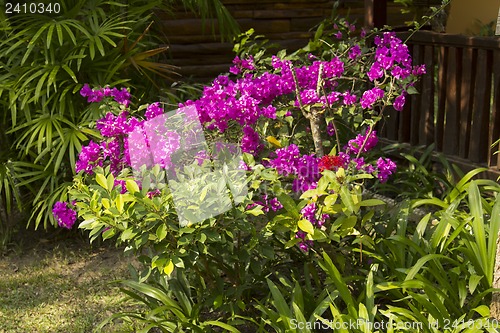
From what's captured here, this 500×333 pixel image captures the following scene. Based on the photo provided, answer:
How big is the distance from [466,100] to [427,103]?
15.7 inches

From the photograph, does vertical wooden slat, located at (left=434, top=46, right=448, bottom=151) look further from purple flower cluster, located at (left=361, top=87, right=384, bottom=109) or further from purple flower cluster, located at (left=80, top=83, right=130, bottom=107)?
purple flower cluster, located at (left=80, top=83, right=130, bottom=107)

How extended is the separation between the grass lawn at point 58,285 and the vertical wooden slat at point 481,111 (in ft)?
8.40

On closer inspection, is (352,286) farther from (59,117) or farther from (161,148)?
(59,117)

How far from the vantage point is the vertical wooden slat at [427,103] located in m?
6.12

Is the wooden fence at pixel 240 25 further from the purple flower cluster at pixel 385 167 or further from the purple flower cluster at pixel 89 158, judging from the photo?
the purple flower cluster at pixel 385 167

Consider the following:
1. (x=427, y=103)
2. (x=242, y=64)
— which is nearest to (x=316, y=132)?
(x=242, y=64)

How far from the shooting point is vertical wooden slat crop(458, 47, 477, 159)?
228 inches

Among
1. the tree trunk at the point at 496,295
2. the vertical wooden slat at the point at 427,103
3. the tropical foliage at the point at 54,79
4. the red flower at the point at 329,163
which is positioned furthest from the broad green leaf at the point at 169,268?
the vertical wooden slat at the point at 427,103

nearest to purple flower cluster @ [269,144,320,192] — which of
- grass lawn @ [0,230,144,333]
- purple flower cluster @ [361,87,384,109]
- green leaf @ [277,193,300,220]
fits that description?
green leaf @ [277,193,300,220]

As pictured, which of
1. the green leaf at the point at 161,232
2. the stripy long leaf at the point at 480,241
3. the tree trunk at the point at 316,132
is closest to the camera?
the green leaf at the point at 161,232

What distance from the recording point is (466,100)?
5867mm

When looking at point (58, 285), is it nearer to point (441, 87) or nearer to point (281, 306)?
point (281, 306)

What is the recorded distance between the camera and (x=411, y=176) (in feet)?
17.9

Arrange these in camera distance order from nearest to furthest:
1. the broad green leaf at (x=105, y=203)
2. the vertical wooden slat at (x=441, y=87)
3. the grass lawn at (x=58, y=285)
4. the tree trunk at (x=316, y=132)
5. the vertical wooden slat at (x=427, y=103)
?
1. the broad green leaf at (x=105, y=203)
2. the tree trunk at (x=316, y=132)
3. the grass lawn at (x=58, y=285)
4. the vertical wooden slat at (x=441, y=87)
5. the vertical wooden slat at (x=427, y=103)
